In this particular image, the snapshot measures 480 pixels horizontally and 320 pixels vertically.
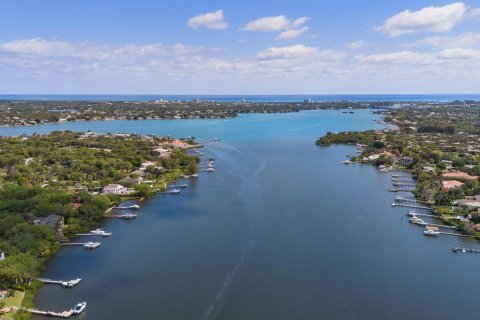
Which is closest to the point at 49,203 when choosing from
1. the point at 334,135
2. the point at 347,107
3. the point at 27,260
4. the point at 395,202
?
the point at 27,260

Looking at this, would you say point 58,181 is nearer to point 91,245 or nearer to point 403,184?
point 91,245

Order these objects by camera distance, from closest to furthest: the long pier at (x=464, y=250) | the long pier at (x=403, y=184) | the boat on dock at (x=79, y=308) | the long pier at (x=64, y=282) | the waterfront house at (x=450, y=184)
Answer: the boat on dock at (x=79, y=308), the long pier at (x=64, y=282), the long pier at (x=464, y=250), the waterfront house at (x=450, y=184), the long pier at (x=403, y=184)

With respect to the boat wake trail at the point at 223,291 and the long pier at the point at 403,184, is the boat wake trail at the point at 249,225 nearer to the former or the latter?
the boat wake trail at the point at 223,291

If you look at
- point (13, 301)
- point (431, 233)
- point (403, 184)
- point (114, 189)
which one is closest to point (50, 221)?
point (13, 301)

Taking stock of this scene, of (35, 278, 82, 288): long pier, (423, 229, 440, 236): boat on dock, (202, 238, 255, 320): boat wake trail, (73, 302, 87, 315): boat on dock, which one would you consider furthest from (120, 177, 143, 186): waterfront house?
(423, 229, 440, 236): boat on dock

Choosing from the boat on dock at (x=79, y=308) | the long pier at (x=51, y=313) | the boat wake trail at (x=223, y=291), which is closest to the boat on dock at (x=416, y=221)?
the boat wake trail at (x=223, y=291)

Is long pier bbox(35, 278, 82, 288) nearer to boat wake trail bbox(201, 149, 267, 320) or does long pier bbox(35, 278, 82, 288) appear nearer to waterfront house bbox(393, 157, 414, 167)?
boat wake trail bbox(201, 149, 267, 320)
